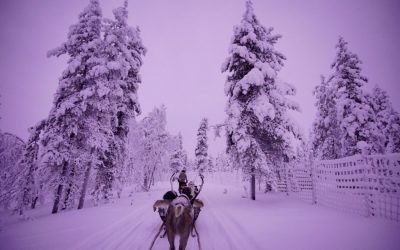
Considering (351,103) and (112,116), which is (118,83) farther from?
(351,103)

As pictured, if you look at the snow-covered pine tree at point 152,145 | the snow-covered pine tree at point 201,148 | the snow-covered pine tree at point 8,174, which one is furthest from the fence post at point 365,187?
the snow-covered pine tree at point 201,148

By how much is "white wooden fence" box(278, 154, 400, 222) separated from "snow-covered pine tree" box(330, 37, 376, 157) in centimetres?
A: 904

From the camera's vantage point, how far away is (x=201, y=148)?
4331 cm

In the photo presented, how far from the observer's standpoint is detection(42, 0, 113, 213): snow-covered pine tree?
1149 cm

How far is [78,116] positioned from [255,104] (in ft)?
34.0

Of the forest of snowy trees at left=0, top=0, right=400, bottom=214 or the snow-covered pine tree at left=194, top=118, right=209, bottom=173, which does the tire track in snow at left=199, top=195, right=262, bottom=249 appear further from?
the snow-covered pine tree at left=194, top=118, right=209, bottom=173

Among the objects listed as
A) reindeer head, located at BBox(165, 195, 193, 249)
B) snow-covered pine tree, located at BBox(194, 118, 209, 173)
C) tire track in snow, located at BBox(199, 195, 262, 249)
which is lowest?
tire track in snow, located at BBox(199, 195, 262, 249)

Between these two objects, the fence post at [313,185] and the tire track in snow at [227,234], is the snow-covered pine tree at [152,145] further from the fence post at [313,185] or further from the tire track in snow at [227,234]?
the fence post at [313,185]

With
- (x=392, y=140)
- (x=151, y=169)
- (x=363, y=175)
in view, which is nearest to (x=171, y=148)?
(x=151, y=169)

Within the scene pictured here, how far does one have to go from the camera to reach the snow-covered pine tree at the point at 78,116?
11492mm

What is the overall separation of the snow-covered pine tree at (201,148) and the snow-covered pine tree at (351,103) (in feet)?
88.0

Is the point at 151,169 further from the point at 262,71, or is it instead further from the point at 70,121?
the point at 262,71

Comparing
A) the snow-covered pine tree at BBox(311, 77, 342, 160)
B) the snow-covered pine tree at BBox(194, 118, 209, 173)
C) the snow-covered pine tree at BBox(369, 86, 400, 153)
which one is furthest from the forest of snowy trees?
the snow-covered pine tree at BBox(194, 118, 209, 173)

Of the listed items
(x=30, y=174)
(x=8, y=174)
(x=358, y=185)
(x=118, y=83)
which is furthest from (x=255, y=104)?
(x=30, y=174)
